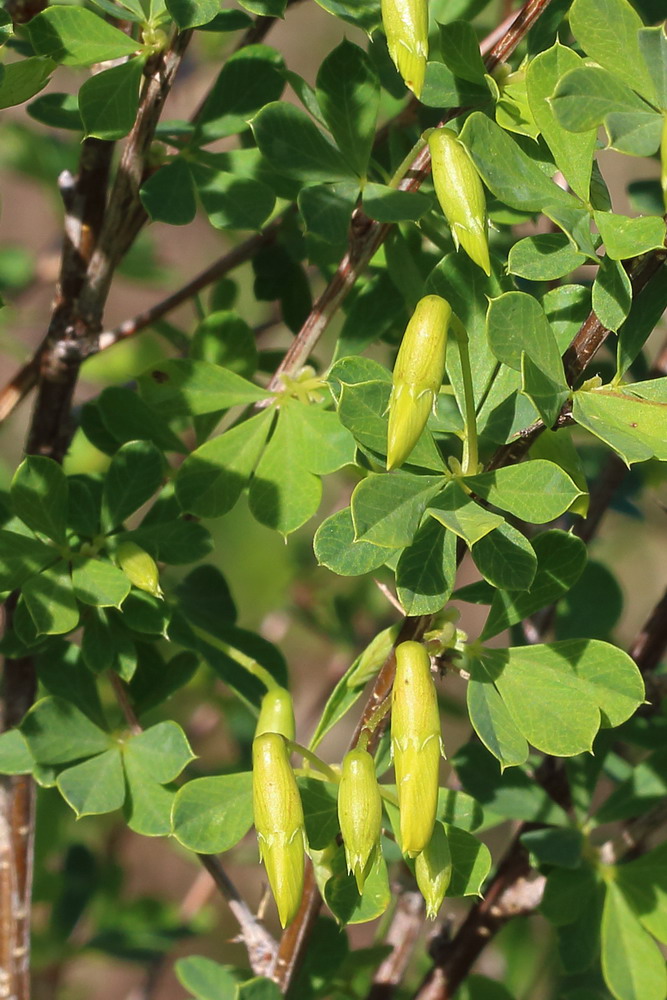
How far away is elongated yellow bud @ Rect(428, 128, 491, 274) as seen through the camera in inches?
25.0

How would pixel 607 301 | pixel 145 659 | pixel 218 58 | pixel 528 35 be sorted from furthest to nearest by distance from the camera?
pixel 218 58, pixel 145 659, pixel 528 35, pixel 607 301

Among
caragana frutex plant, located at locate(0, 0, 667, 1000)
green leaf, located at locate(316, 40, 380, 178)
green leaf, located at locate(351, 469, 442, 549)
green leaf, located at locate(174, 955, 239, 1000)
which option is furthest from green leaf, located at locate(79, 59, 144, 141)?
green leaf, located at locate(174, 955, 239, 1000)

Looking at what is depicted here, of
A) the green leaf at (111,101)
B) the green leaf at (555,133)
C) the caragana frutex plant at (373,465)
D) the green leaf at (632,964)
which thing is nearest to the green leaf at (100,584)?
the caragana frutex plant at (373,465)

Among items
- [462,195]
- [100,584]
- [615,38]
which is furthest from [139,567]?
[615,38]

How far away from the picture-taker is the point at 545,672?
0.76 m

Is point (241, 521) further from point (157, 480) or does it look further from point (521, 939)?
point (157, 480)

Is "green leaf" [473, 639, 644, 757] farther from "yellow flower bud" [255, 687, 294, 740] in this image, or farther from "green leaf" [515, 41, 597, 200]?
"green leaf" [515, 41, 597, 200]

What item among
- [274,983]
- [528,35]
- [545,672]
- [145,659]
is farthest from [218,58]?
[274,983]

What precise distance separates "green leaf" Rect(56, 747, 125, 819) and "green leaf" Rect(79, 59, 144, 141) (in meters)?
0.51

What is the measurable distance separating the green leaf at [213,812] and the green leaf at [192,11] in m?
0.54

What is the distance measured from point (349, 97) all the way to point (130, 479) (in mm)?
355

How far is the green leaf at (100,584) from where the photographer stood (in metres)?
0.77

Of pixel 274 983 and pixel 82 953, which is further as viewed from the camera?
pixel 82 953

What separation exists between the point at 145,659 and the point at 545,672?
393 millimetres
